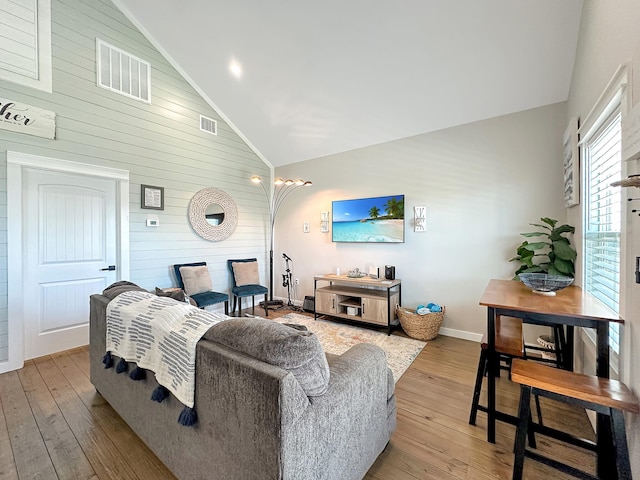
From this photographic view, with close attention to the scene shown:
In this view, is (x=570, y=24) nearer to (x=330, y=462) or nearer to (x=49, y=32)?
(x=330, y=462)

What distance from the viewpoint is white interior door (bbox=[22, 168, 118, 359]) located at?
2670 millimetres

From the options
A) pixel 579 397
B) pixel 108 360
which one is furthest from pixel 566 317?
pixel 108 360

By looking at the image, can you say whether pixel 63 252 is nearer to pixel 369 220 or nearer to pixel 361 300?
pixel 361 300

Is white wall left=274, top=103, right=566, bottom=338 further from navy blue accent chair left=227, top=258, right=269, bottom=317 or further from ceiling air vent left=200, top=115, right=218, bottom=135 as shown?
ceiling air vent left=200, top=115, right=218, bottom=135

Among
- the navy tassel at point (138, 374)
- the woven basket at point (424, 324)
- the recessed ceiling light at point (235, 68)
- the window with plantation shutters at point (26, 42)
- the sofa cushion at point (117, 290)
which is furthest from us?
the recessed ceiling light at point (235, 68)

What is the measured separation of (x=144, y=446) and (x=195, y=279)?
2.29 m

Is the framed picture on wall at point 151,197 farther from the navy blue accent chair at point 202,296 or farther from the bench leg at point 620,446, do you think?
the bench leg at point 620,446

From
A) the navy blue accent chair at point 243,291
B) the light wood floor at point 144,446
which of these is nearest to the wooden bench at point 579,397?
the light wood floor at point 144,446

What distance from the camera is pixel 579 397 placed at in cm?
109

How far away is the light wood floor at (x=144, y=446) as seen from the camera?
1439 mm

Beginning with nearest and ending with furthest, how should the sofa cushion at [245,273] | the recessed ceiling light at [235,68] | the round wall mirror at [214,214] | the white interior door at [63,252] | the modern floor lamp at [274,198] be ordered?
1. the white interior door at [63,252]
2. the recessed ceiling light at [235,68]
3. the round wall mirror at [214,214]
4. the sofa cushion at [245,273]
5. the modern floor lamp at [274,198]

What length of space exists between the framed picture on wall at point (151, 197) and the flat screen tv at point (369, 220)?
8.19 ft

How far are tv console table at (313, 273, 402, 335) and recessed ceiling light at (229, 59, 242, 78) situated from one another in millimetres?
3042

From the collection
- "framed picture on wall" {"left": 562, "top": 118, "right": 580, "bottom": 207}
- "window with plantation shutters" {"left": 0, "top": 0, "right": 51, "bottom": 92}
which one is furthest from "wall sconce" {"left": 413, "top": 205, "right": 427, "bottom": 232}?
"window with plantation shutters" {"left": 0, "top": 0, "right": 51, "bottom": 92}
